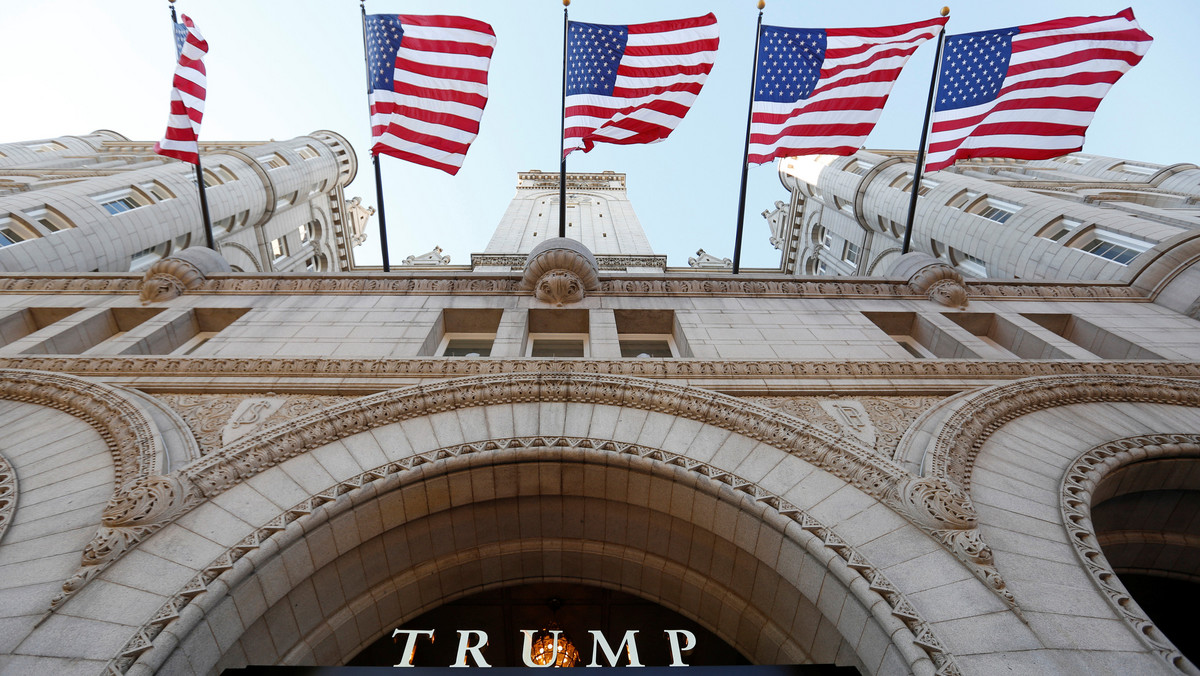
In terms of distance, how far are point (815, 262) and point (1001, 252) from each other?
22529 mm

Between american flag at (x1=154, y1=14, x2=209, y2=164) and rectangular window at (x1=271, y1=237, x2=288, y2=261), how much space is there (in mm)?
24961

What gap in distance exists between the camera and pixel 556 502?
9477mm

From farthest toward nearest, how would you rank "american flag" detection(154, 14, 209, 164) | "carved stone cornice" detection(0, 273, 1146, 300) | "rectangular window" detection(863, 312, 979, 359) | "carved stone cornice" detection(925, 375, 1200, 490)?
"american flag" detection(154, 14, 209, 164)
"carved stone cornice" detection(0, 273, 1146, 300)
"rectangular window" detection(863, 312, 979, 359)
"carved stone cornice" detection(925, 375, 1200, 490)

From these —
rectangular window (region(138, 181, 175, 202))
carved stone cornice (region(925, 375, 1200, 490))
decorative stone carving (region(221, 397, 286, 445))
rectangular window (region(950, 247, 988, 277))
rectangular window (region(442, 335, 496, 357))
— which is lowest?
rectangular window (region(950, 247, 988, 277))

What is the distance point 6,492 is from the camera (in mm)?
8375

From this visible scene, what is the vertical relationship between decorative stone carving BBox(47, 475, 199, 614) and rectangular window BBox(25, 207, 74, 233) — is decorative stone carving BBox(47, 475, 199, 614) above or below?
below

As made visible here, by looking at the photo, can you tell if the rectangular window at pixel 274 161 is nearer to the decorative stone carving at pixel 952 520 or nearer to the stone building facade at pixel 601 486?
the stone building facade at pixel 601 486

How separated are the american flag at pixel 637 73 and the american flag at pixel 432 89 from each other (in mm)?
2324

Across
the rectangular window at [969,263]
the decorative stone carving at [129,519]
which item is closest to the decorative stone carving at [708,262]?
the rectangular window at [969,263]

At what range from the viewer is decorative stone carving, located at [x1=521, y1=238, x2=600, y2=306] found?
14305 millimetres

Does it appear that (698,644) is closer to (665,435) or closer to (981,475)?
(665,435)

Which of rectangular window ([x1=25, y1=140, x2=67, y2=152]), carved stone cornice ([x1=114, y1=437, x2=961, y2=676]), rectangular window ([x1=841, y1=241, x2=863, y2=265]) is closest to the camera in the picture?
carved stone cornice ([x1=114, y1=437, x2=961, y2=676])

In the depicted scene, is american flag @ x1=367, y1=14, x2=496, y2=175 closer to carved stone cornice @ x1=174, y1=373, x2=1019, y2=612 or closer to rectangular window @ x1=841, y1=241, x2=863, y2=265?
carved stone cornice @ x1=174, y1=373, x2=1019, y2=612

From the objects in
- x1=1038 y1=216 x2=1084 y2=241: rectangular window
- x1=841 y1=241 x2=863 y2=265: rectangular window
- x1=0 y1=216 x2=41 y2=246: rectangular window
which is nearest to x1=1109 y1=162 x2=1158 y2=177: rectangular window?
x1=841 y1=241 x2=863 y2=265: rectangular window
